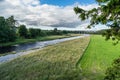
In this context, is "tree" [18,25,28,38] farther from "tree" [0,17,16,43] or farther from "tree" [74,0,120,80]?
"tree" [74,0,120,80]

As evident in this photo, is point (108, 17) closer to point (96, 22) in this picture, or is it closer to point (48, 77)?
point (96, 22)

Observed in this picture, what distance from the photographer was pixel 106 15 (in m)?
9.41

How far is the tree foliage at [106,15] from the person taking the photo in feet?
29.6

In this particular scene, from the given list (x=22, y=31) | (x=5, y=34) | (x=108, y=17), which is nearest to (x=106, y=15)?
(x=108, y=17)

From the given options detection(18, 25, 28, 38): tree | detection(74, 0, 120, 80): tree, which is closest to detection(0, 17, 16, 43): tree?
detection(18, 25, 28, 38): tree

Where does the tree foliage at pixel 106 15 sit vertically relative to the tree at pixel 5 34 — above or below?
above

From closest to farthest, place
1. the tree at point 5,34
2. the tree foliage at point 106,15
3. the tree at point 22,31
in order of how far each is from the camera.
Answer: the tree foliage at point 106,15, the tree at point 5,34, the tree at point 22,31

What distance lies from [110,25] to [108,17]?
444mm

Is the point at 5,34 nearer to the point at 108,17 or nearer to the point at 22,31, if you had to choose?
the point at 22,31

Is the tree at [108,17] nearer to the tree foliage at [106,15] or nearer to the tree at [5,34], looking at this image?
the tree foliage at [106,15]

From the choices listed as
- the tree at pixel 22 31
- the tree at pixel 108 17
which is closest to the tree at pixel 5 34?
the tree at pixel 22 31

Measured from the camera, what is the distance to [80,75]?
23.3m

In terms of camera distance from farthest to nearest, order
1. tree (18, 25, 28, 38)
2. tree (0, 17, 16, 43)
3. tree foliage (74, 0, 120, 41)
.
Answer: tree (18, 25, 28, 38) < tree (0, 17, 16, 43) < tree foliage (74, 0, 120, 41)

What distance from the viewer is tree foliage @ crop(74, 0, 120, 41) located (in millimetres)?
9014
